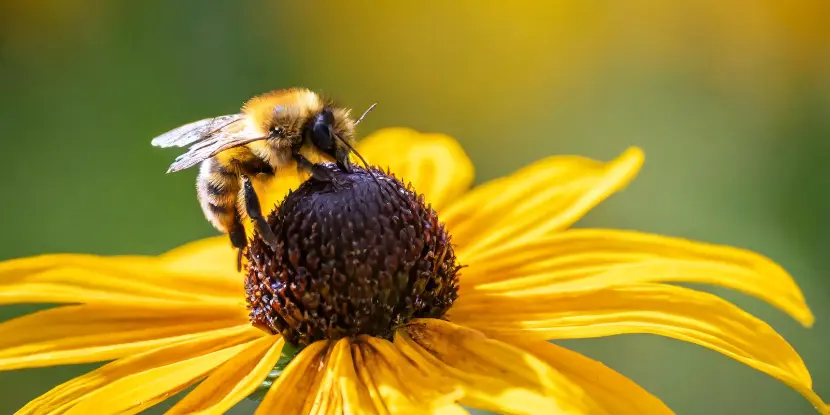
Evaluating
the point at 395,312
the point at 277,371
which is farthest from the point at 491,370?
the point at 277,371

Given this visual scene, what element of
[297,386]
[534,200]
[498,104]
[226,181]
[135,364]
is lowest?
[297,386]

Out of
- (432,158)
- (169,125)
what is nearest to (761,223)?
(432,158)

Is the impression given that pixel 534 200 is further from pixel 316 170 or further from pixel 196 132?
pixel 196 132

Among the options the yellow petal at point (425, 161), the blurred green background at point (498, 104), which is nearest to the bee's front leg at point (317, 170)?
the yellow petal at point (425, 161)

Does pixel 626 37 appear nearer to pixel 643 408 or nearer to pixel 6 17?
pixel 6 17

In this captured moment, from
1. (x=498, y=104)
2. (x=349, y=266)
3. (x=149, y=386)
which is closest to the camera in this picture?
(x=149, y=386)

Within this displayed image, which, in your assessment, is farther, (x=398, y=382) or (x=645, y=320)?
(x=645, y=320)
